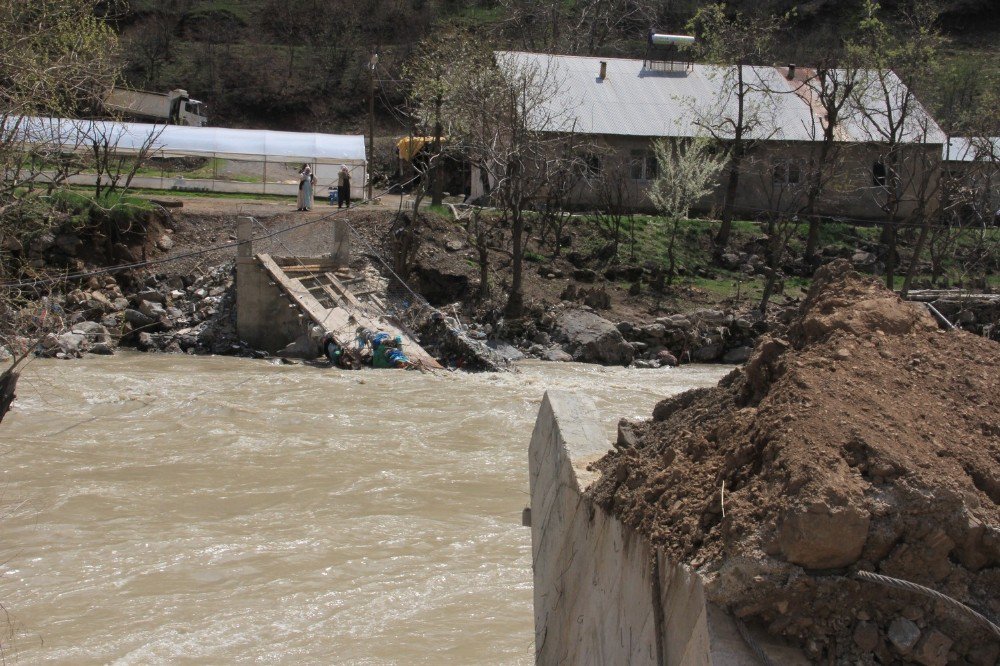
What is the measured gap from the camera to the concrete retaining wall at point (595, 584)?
273cm

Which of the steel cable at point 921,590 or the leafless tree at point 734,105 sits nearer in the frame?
the steel cable at point 921,590

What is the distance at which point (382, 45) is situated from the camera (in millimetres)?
53562

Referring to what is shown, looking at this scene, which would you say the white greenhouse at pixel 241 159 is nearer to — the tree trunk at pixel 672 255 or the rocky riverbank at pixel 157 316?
the rocky riverbank at pixel 157 316

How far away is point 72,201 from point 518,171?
409 inches

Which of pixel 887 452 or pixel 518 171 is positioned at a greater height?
pixel 518 171

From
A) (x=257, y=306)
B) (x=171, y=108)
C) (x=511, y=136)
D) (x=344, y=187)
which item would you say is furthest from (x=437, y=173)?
(x=171, y=108)

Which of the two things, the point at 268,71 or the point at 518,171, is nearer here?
the point at 518,171

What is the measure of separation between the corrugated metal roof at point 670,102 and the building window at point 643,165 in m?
0.75

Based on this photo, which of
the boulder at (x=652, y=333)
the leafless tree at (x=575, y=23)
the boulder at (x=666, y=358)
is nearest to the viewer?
the boulder at (x=666, y=358)

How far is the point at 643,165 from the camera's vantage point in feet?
105

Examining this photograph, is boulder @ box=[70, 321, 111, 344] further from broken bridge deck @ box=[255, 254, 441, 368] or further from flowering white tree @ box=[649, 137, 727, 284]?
flowering white tree @ box=[649, 137, 727, 284]

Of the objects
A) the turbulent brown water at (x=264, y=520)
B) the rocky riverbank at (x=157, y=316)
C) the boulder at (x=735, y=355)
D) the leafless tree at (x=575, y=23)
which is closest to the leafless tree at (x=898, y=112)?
the boulder at (x=735, y=355)

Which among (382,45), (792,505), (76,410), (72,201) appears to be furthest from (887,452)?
(382,45)

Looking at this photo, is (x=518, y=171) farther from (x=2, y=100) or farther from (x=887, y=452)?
(x=887, y=452)
